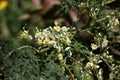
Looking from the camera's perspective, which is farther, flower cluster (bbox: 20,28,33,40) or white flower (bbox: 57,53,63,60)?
flower cluster (bbox: 20,28,33,40)

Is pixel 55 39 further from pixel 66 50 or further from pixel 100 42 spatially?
pixel 100 42

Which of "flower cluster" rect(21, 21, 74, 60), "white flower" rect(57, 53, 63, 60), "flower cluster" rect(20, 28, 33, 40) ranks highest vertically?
"flower cluster" rect(20, 28, 33, 40)

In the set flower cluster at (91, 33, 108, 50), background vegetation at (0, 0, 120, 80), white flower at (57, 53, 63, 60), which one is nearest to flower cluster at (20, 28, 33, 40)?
background vegetation at (0, 0, 120, 80)

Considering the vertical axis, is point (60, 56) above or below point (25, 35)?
below

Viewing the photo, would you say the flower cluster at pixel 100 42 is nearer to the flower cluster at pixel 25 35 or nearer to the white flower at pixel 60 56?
the white flower at pixel 60 56

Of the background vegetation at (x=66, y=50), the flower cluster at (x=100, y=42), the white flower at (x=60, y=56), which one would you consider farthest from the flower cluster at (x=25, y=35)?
the flower cluster at (x=100, y=42)

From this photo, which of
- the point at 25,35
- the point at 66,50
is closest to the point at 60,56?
the point at 66,50

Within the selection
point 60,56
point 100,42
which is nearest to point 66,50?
point 60,56

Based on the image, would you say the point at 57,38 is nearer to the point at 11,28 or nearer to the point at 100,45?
the point at 100,45

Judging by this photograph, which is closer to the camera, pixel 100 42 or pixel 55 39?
pixel 55 39

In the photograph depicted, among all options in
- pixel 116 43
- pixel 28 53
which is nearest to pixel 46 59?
pixel 28 53

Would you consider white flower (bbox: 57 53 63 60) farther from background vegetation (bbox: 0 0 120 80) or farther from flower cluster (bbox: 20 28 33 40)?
flower cluster (bbox: 20 28 33 40)
